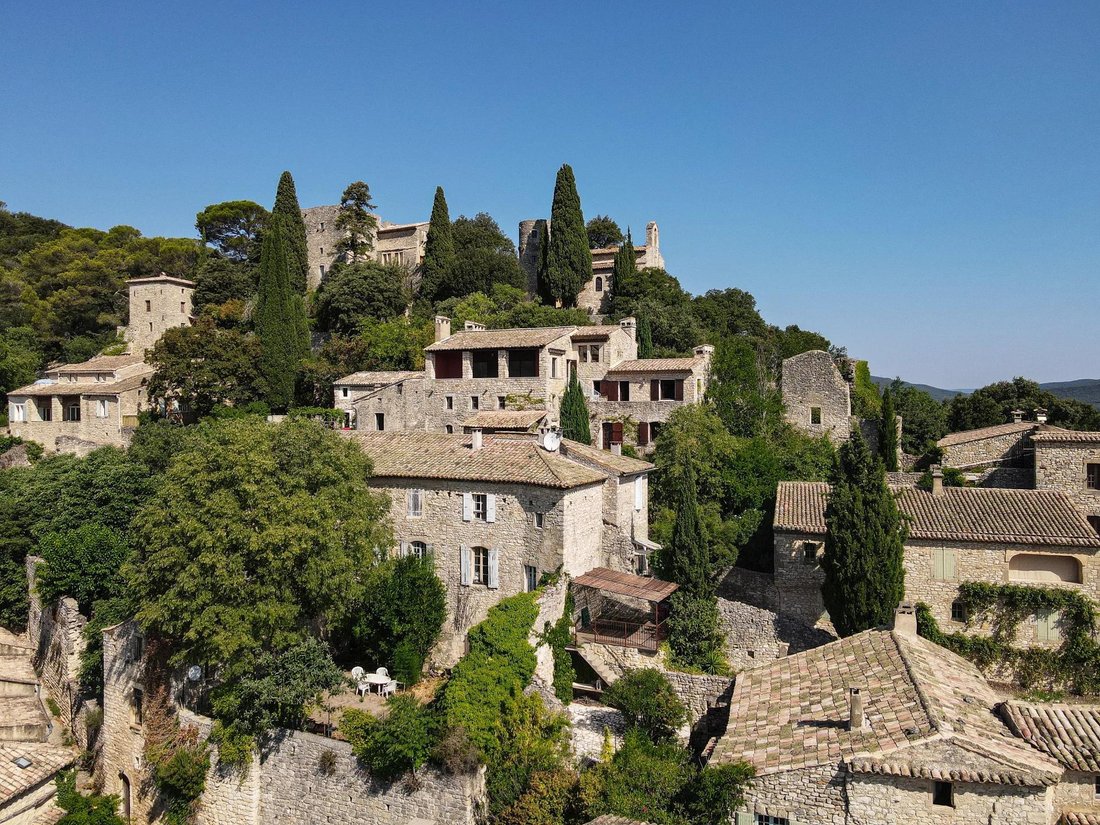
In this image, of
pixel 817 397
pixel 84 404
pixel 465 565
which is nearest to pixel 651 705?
pixel 465 565

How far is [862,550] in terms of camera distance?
22.5 metres

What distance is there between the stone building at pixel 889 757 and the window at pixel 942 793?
0.7 inches

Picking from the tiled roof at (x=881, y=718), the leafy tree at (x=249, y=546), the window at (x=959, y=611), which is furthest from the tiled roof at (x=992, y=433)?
the leafy tree at (x=249, y=546)

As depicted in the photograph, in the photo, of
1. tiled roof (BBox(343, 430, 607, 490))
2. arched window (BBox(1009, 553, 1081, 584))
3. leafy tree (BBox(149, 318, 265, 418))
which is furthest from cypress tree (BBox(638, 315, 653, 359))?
arched window (BBox(1009, 553, 1081, 584))

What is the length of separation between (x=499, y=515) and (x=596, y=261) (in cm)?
3847

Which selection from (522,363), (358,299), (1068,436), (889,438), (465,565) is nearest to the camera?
(465,565)

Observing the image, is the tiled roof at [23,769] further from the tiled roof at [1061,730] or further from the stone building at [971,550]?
the tiled roof at [1061,730]

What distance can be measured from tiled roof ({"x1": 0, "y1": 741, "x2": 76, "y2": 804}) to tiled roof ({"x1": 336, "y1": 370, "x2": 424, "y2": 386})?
910 inches

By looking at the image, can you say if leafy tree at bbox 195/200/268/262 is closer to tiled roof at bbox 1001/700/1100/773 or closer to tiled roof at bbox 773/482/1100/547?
tiled roof at bbox 773/482/1100/547

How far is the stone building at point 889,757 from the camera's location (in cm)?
1206

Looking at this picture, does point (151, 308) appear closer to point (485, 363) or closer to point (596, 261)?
point (485, 363)

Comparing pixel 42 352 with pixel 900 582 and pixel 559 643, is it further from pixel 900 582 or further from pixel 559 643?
pixel 900 582

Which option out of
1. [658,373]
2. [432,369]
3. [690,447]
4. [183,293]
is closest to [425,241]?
[183,293]

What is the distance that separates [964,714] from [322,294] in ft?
162
